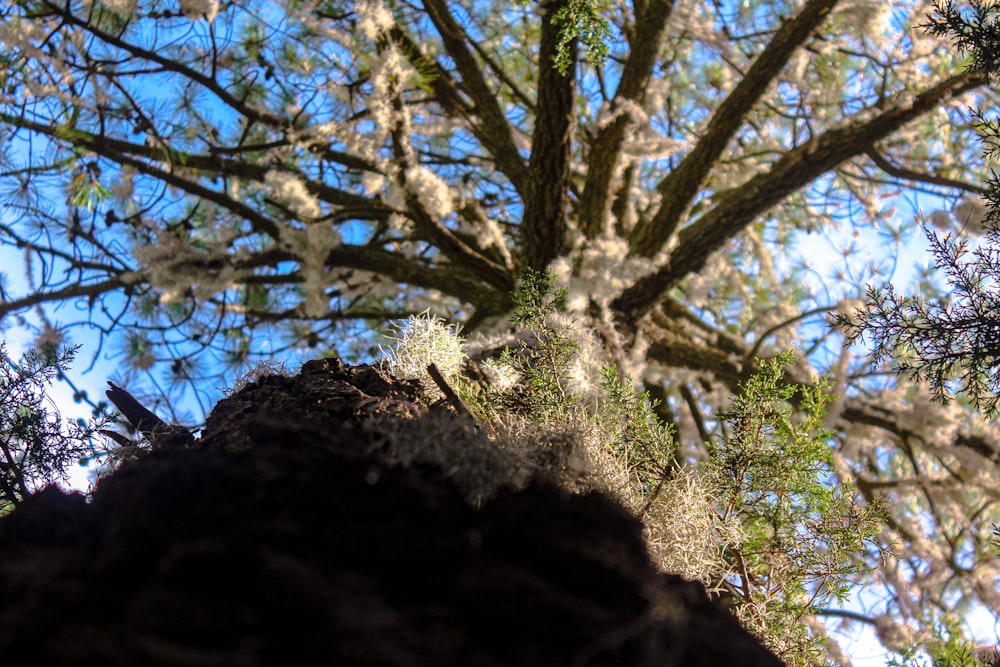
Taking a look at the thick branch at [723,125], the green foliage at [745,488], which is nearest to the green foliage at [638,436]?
the green foliage at [745,488]

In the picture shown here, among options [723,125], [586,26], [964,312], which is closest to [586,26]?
[586,26]

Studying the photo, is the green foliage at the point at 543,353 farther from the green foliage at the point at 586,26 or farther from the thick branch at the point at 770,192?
the thick branch at the point at 770,192

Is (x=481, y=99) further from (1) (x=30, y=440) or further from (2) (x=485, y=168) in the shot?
(1) (x=30, y=440)

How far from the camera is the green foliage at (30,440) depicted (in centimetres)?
73

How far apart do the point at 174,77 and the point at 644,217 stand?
56.4 inches

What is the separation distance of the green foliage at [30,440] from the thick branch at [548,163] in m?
1.12

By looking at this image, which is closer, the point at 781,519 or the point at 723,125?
the point at 781,519

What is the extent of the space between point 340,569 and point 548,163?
141cm

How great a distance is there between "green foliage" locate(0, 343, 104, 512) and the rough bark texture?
10.4 inches

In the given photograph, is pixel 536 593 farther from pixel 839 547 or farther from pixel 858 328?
pixel 858 328

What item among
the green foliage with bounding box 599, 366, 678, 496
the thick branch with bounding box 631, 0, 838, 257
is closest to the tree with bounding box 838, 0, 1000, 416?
the green foliage with bounding box 599, 366, 678, 496

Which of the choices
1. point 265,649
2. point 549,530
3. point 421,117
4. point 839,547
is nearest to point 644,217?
point 421,117

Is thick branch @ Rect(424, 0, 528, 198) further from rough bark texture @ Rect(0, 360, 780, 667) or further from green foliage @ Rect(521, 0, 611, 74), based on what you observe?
rough bark texture @ Rect(0, 360, 780, 667)

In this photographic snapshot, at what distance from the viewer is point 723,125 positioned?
1.87 m
